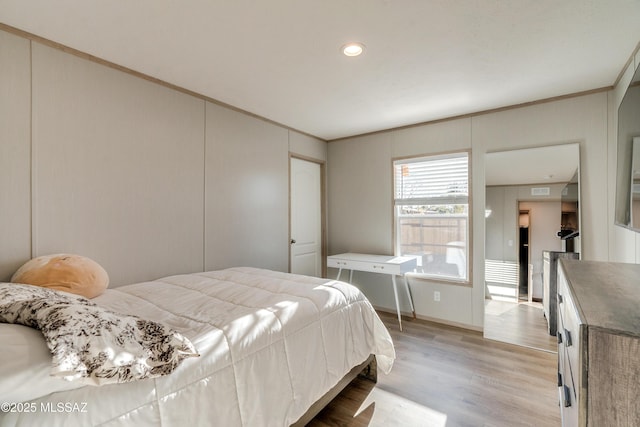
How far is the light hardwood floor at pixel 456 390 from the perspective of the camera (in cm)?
187

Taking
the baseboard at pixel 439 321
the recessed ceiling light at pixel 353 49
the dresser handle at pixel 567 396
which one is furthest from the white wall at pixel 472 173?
the dresser handle at pixel 567 396

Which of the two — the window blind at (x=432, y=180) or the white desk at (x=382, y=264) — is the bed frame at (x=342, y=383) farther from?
the window blind at (x=432, y=180)

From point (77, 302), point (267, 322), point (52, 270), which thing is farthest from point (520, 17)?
point (52, 270)

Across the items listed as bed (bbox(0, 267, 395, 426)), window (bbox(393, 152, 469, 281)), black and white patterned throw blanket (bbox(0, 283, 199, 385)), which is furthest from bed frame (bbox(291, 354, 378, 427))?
window (bbox(393, 152, 469, 281))

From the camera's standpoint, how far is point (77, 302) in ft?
3.39

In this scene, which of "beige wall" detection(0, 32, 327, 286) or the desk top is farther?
the desk top

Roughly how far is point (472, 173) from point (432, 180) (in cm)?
47

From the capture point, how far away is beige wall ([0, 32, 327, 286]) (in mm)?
1838

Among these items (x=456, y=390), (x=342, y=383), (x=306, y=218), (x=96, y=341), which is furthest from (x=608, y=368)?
(x=306, y=218)

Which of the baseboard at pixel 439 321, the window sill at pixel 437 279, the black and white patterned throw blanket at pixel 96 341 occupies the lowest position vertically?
the baseboard at pixel 439 321

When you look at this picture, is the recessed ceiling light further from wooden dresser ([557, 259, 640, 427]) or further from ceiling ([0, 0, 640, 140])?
wooden dresser ([557, 259, 640, 427])

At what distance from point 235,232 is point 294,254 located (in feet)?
3.43

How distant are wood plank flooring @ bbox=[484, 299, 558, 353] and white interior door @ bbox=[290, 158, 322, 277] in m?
2.24

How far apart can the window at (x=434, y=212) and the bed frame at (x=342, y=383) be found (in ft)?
5.67
